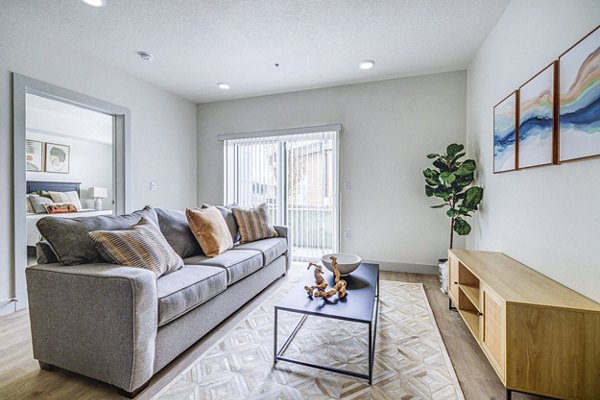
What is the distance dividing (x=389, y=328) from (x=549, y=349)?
1.03 meters

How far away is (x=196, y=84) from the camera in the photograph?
376cm

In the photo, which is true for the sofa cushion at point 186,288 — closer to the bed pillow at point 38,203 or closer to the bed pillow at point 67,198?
the bed pillow at point 38,203

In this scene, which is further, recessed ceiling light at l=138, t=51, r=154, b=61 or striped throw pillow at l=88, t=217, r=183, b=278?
recessed ceiling light at l=138, t=51, r=154, b=61

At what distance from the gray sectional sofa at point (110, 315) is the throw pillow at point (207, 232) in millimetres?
601

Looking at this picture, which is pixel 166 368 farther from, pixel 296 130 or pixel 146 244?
pixel 296 130

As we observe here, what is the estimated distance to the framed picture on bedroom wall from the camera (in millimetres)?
5004

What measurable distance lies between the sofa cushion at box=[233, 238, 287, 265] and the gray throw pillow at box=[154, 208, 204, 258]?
43cm

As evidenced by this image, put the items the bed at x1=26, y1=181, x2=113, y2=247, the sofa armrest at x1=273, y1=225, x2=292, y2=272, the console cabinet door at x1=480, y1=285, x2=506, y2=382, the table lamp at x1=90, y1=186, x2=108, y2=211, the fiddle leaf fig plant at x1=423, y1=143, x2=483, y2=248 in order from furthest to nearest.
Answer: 1. the table lamp at x1=90, y1=186, x2=108, y2=211
2. the bed at x1=26, y1=181, x2=113, y2=247
3. the sofa armrest at x1=273, y1=225, x2=292, y2=272
4. the fiddle leaf fig plant at x1=423, y1=143, x2=483, y2=248
5. the console cabinet door at x1=480, y1=285, x2=506, y2=382

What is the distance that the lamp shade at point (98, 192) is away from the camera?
18.9ft

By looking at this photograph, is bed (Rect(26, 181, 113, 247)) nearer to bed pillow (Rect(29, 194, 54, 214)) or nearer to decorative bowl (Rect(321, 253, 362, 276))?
bed pillow (Rect(29, 194, 54, 214))

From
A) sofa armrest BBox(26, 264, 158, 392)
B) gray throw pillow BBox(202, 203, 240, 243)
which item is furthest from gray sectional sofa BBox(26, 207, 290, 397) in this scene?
gray throw pillow BBox(202, 203, 240, 243)

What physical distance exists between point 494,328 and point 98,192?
272 inches

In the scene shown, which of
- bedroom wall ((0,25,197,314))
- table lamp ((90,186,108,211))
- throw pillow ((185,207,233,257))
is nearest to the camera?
bedroom wall ((0,25,197,314))

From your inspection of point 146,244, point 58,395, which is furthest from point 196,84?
point 58,395
